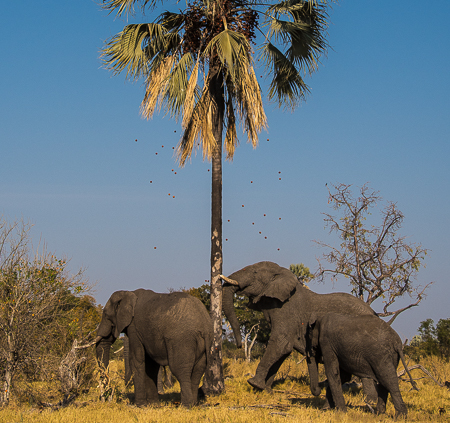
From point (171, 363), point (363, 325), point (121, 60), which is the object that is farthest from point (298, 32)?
point (171, 363)

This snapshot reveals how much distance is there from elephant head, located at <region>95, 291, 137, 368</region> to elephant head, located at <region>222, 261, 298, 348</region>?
2674 mm

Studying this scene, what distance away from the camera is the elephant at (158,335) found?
1000cm

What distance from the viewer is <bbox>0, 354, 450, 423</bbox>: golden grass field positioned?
826 centimetres

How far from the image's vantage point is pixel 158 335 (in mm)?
10336

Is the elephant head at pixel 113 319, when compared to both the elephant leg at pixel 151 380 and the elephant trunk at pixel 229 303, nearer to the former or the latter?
the elephant leg at pixel 151 380

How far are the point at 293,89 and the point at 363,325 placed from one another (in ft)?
28.1

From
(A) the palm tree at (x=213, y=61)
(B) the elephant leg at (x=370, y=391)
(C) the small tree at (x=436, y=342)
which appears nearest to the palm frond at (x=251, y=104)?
(A) the palm tree at (x=213, y=61)

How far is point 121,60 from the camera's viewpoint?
13.4 m

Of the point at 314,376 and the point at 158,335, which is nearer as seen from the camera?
the point at 158,335

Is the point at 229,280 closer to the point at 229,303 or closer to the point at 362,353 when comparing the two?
the point at 229,303

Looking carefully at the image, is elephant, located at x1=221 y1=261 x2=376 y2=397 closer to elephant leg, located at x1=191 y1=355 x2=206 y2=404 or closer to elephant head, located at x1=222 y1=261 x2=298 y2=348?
elephant head, located at x1=222 y1=261 x2=298 y2=348

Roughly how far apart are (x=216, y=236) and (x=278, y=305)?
239 cm

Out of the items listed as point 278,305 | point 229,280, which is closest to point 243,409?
point 278,305

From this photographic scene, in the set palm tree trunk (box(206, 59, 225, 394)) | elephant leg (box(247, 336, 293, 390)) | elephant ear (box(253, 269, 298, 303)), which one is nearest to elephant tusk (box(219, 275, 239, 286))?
palm tree trunk (box(206, 59, 225, 394))
